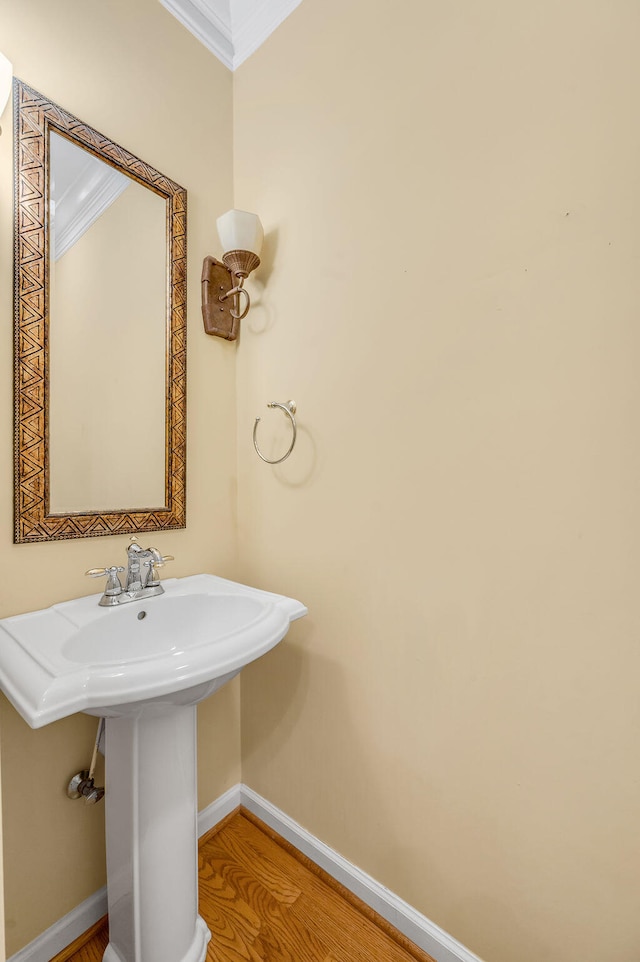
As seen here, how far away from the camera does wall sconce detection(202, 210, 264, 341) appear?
118 centimetres

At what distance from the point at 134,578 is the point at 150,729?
1.15 ft

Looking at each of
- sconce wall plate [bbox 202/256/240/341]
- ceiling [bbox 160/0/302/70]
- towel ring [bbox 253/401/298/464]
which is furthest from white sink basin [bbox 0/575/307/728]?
ceiling [bbox 160/0/302/70]

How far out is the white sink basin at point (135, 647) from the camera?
651 millimetres

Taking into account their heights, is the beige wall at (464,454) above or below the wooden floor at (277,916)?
above

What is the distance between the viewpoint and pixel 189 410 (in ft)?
4.22

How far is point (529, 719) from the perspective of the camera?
833 millimetres

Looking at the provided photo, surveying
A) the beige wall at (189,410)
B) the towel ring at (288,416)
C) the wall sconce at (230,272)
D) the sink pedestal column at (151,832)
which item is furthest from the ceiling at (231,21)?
the sink pedestal column at (151,832)

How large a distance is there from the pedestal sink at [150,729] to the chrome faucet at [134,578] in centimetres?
3

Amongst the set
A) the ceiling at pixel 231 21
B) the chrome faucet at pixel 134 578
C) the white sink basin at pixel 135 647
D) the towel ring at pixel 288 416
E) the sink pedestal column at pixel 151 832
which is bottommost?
the sink pedestal column at pixel 151 832

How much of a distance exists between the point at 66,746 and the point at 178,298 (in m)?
1.21

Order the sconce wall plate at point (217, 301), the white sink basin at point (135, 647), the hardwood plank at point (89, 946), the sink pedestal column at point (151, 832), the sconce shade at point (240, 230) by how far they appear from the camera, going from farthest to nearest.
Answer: the sconce wall plate at point (217, 301) → the sconce shade at point (240, 230) → the hardwood plank at point (89, 946) → the sink pedestal column at point (151, 832) → the white sink basin at point (135, 647)

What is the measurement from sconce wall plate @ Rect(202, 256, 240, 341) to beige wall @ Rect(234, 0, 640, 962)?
0.14m

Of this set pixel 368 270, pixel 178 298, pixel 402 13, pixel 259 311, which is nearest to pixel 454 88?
pixel 402 13

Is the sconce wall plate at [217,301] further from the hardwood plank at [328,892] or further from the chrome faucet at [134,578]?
the hardwood plank at [328,892]
